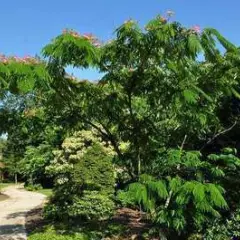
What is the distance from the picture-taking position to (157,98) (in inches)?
428

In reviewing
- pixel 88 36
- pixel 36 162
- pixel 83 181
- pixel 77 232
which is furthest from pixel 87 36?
pixel 36 162

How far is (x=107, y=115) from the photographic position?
460 inches

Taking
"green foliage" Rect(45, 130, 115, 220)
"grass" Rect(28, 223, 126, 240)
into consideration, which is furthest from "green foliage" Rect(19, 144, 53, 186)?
"grass" Rect(28, 223, 126, 240)

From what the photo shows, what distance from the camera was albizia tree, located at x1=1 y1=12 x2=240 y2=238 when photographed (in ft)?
30.0

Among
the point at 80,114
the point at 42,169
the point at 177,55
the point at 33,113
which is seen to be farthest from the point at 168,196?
the point at 42,169

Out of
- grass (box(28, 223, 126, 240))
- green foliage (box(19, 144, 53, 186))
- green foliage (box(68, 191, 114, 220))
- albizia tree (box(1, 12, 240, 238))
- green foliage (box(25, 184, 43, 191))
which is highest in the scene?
green foliage (box(19, 144, 53, 186))

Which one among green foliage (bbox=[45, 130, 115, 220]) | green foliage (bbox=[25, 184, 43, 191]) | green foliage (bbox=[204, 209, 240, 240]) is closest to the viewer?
green foliage (bbox=[204, 209, 240, 240])

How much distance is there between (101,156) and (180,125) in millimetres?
12059

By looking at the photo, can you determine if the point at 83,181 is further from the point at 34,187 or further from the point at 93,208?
the point at 34,187

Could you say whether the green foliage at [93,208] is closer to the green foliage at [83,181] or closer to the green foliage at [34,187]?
the green foliage at [83,181]

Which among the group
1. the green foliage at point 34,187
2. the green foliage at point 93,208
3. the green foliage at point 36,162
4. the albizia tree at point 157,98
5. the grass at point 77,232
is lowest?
the grass at point 77,232

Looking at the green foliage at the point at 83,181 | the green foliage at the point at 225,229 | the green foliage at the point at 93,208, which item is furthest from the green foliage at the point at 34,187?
the green foliage at the point at 225,229

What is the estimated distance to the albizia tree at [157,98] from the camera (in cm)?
914

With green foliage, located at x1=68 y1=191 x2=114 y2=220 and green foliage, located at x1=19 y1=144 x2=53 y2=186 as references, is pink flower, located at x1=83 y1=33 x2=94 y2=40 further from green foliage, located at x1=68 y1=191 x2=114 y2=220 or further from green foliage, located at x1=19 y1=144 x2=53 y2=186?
green foliage, located at x1=19 y1=144 x2=53 y2=186
